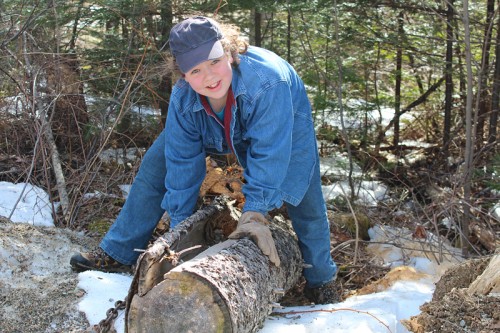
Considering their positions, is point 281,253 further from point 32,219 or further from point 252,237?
point 32,219

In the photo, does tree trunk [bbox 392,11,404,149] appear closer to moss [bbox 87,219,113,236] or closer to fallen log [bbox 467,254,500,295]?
moss [bbox 87,219,113,236]

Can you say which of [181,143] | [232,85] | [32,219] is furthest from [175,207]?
[32,219]

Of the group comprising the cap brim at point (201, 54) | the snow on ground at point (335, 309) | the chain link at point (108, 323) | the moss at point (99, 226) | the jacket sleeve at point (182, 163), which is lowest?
the moss at point (99, 226)

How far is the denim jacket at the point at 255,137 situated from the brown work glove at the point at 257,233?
2.0 inches

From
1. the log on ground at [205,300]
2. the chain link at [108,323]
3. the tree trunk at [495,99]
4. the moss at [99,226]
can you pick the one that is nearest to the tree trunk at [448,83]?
the tree trunk at [495,99]

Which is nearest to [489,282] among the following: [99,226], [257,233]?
[257,233]

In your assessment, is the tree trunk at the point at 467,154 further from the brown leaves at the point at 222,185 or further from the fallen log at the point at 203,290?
the fallen log at the point at 203,290

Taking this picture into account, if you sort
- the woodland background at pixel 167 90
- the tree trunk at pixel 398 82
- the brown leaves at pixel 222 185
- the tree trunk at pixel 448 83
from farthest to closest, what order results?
the tree trunk at pixel 398 82 < the tree trunk at pixel 448 83 < the woodland background at pixel 167 90 < the brown leaves at pixel 222 185

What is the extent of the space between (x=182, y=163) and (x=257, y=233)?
0.63 metres

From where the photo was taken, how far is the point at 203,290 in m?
2.48

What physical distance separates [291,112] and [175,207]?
2.86 ft

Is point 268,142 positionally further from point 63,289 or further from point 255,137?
point 63,289

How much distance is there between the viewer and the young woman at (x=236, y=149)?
3.01m

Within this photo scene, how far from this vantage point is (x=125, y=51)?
17.1 feet
